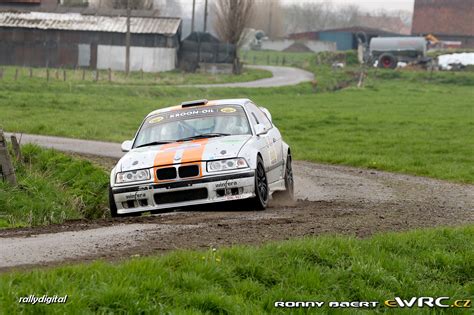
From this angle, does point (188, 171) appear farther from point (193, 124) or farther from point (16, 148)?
point (16, 148)

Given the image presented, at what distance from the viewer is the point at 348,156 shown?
74.9 ft

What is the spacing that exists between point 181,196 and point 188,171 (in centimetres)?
32

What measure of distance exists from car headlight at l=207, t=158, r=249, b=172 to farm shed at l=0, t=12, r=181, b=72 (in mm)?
62455

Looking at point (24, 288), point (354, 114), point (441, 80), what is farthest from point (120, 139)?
point (441, 80)

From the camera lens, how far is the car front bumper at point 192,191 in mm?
11938

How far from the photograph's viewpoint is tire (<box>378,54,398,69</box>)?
81688mm

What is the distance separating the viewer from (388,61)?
269ft

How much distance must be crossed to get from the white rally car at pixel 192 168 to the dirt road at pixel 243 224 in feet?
0.96

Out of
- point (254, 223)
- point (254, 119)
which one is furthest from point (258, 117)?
point (254, 223)

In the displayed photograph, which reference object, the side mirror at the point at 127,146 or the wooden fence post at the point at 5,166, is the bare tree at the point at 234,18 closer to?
the wooden fence post at the point at 5,166

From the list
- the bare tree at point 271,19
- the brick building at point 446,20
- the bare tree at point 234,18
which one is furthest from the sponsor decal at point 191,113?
the bare tree at point 271,19

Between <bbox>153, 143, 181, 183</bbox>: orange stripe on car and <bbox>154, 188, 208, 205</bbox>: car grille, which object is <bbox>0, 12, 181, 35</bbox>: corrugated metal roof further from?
<bbox>154, 188, 208, 205</bbox>: car grille

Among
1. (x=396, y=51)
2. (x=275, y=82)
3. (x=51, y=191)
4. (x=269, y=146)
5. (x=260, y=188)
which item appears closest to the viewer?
(x=260, y=188)

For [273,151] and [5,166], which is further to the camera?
[5,166]
